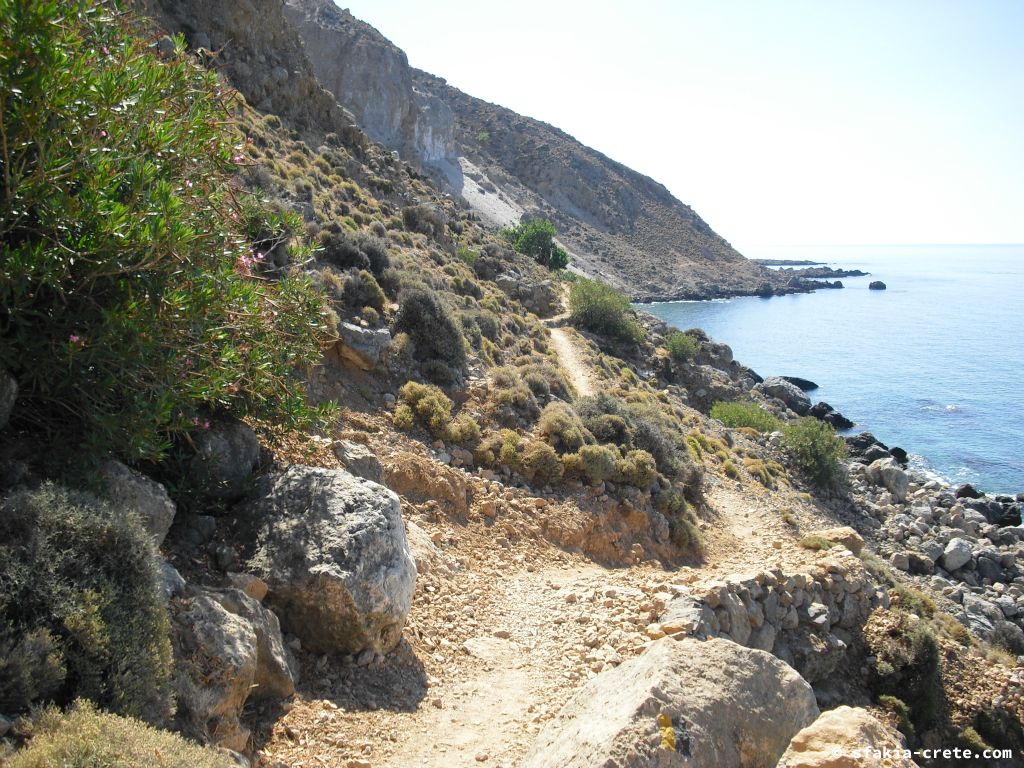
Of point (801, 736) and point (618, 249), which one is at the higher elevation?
point (618, 249)

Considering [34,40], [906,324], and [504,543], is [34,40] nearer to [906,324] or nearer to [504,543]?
[504,543]

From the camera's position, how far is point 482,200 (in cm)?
9188

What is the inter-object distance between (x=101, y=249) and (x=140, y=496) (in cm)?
193

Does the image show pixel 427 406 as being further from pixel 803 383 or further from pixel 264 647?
pixel 803 383

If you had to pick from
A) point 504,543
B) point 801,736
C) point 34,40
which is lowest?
point 504,543

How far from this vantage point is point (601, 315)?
36.5 meters

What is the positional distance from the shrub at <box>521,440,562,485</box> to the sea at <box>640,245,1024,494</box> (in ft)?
98.1

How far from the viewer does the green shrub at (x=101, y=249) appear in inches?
176

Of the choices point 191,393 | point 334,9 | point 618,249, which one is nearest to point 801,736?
point 191,393

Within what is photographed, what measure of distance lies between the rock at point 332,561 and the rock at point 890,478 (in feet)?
→ 96.7

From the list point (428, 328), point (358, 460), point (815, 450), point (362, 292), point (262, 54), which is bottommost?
point (815, 450)

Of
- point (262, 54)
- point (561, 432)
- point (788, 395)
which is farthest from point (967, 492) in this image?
point (262, 54)

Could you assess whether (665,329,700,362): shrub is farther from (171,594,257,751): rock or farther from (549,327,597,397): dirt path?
(171,594,257,751): rock

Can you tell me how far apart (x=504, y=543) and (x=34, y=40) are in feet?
31.1
